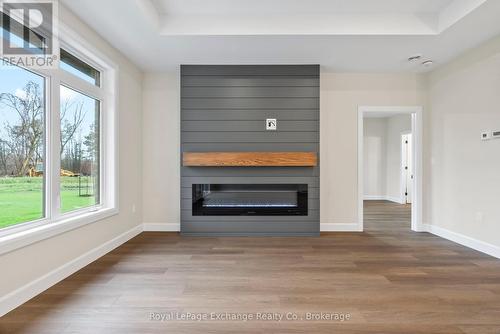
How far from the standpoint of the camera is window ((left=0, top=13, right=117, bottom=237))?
7.57ft

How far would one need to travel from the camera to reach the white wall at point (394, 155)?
7858 mm

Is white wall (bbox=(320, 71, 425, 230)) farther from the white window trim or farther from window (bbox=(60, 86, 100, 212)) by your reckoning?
window (bbox=(60, 86, 100, 212))

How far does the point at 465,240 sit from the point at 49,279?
483 centimetres

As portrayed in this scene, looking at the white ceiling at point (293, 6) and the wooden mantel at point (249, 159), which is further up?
the white ceiling at point (293, 6)

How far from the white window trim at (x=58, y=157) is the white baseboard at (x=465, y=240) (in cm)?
465

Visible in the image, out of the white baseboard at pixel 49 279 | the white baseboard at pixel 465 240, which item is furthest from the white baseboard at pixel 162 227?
the white baseboard at pixel 465 240

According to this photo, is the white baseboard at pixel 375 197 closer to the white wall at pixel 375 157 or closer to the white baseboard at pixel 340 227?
the white wall at pixel 375 157

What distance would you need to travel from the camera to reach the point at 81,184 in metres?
3.26

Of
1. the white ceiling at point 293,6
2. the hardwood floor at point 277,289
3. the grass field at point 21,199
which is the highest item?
the white ceiling at point 293,6

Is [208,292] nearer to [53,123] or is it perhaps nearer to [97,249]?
[97,249]

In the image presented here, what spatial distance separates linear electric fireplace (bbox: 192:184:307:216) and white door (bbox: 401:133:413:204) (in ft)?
15.9

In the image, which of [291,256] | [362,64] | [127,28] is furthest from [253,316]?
[362,64]

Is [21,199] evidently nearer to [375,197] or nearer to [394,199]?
[394,199]

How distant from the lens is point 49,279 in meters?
2.48
